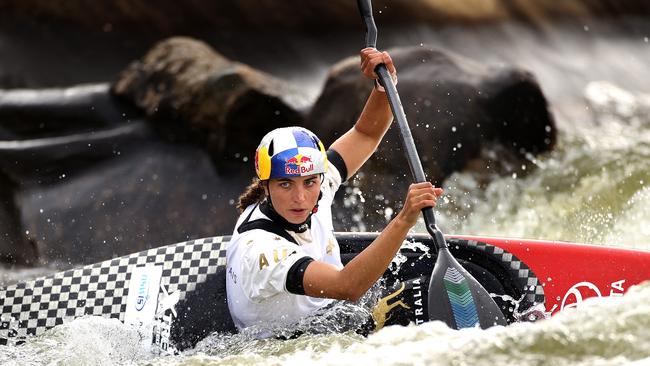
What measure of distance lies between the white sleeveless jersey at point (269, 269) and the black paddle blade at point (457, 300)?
0.50 meters

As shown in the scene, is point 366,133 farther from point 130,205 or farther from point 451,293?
point 130,205

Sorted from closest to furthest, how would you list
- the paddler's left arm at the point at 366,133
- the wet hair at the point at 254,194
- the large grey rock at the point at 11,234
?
the wet hair at the point at 254,194, the paddler's left arm at the point at 366,133, the large grey rock at the point at 11,234

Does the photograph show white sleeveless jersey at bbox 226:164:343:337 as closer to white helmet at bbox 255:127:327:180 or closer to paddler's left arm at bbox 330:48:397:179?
white helmet at bbox 255:127:327:180

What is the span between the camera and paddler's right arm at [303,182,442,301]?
3498 millimetres

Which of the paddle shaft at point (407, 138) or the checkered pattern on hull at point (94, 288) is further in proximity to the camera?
the checkered pattern on hull at point (94, 288)

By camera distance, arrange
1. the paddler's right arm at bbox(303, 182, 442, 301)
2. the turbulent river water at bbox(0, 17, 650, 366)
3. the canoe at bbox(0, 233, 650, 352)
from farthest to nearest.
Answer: the canoe at bbox(0, 233, 650, 352)
the paddler's right arm at bbox(303, 182, 442, 301)
the turbulent river water at bbox(0, 17, 650, 366)

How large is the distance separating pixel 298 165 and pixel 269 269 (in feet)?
1.46

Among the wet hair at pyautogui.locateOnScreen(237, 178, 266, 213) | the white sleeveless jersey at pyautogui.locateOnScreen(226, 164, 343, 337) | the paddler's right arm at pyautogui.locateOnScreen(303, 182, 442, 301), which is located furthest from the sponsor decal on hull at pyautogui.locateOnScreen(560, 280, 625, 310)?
the wet hair at pyautogui.locateOnScreen(237, 178, 266, 213)

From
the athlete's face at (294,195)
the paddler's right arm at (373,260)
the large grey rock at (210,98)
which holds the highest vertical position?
the large grey rock at (210,98)

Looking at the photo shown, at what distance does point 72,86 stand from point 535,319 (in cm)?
756

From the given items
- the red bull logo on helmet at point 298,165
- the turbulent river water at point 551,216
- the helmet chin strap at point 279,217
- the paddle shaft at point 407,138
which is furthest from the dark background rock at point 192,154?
the red bull logo on helmet at point 298,165

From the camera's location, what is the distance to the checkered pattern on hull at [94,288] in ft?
15.2

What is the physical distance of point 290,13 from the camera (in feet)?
37.3

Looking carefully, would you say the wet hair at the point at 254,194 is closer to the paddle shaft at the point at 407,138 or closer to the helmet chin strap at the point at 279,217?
the helmet chin strap at the point at 279,217
